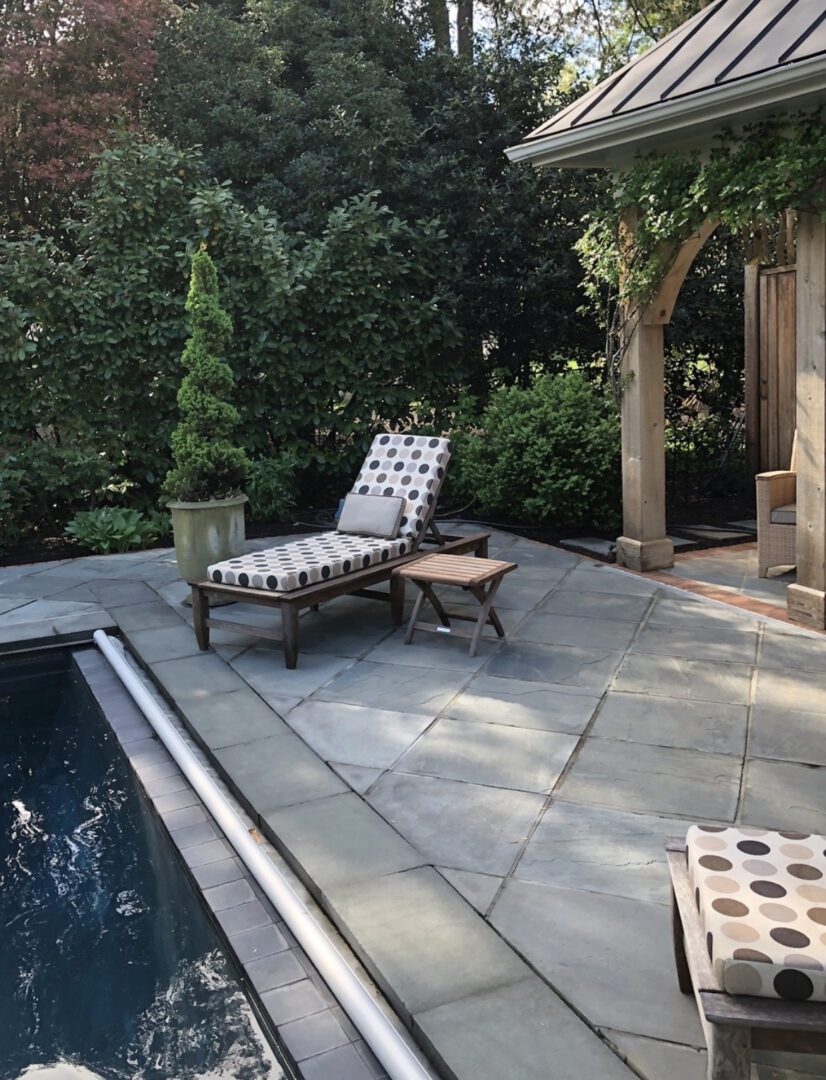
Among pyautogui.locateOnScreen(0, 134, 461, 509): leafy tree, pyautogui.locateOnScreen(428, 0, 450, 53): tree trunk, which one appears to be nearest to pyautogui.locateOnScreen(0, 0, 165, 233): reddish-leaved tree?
pyautogui.locateOnScreen(0, 134, 461, 509): leafy tree

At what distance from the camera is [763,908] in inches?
73.8

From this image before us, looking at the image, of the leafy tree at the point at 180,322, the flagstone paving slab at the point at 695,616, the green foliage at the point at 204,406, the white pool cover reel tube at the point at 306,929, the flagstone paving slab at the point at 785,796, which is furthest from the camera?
the leafy tree at the point at 180,322

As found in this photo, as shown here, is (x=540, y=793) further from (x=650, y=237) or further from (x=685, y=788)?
(x=650, y=237)

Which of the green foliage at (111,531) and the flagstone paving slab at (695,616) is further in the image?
the green foliage at (111,531)

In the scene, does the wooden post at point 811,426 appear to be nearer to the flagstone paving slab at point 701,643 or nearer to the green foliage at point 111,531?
the flagstone paving slab at point 701,643

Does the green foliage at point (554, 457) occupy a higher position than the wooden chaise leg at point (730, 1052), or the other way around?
the green foliage at point (554, 457)

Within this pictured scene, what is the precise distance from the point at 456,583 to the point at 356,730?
1.14 meters

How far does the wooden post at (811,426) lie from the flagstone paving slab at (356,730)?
2.34 m

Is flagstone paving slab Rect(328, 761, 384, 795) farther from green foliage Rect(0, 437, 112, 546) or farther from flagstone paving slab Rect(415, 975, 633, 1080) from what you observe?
green foliage Rect(0, 437, 112, 546)

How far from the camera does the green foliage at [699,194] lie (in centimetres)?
476

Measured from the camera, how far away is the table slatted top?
195 inches

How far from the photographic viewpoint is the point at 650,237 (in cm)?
590

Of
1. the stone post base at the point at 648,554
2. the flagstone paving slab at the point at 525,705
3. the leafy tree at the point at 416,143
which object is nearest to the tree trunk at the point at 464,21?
the leafy tree at the point at 416,143

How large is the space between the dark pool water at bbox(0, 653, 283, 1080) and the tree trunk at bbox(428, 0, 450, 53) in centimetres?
1028
